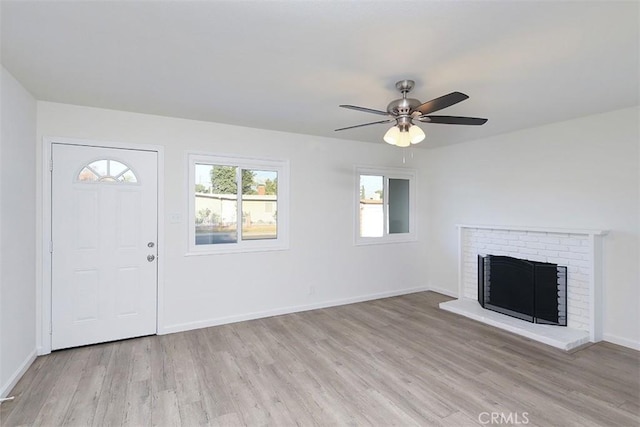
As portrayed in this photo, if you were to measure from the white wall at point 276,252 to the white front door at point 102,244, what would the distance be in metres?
0.17

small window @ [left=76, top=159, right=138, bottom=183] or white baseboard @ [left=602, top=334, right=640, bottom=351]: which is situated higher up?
small window @ [left=76, top=159, right=138, bottom=183]

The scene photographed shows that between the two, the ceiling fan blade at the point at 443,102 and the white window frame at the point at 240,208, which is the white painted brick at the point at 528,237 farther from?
the white window frame at the point at 240,208

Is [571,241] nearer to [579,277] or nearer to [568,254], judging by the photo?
[568,254]

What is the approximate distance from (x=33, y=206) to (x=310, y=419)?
323 centimetres

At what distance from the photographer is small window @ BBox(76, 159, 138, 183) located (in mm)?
3365

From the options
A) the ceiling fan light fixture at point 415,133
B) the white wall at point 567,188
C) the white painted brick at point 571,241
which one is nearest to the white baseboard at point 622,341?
the white wall at point 567,188

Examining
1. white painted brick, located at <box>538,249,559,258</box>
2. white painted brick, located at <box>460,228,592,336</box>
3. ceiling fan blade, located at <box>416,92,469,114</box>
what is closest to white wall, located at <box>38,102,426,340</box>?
white painted brick, located at <box>460,228,592,336</box>

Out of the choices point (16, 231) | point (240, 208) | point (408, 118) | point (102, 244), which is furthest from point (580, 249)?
point (16, 231)

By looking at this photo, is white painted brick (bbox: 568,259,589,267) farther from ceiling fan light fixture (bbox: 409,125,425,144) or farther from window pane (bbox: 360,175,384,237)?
ceiling fan light fixture (bbox: 409,125,425,144)

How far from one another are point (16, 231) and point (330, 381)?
2.96 m

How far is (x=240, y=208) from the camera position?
4.23 m

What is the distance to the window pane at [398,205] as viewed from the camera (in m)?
5.50

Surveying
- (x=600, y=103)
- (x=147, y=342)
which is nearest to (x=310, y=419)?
(x=147, y=342)

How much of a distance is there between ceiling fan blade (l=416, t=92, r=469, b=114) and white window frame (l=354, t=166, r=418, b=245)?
2.62 metres
